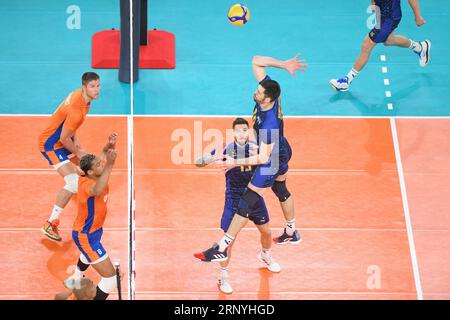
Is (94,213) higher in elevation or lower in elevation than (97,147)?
lower

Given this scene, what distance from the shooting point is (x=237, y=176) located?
9.52 metres

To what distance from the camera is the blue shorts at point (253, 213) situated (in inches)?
373

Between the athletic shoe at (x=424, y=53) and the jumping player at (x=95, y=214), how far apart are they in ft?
20.5

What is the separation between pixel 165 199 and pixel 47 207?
1.49m

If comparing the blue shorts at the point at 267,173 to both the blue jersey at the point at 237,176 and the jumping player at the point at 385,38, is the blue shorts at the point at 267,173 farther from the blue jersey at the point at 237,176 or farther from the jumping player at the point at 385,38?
the jumping player at the point at 385,38

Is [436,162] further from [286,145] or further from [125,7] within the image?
[125,7]

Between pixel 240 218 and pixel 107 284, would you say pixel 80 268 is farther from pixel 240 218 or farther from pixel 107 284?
pixel 240 218

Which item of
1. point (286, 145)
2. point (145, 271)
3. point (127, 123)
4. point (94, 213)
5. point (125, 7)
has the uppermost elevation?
point (125, 7)

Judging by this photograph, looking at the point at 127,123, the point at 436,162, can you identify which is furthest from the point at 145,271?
the point at 436,162

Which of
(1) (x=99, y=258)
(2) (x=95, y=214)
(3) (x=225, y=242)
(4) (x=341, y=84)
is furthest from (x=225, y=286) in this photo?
(4) (x=341, y=84)

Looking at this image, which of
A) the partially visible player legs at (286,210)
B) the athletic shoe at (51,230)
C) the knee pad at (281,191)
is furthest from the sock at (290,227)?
the athletic shoe at (51,230)

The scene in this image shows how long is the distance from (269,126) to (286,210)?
1.22m

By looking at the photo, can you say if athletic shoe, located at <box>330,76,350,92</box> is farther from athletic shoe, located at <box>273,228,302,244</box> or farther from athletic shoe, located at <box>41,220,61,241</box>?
athletic shoe, located at <box>41,220,61,241</box>

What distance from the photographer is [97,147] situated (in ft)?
39.2
